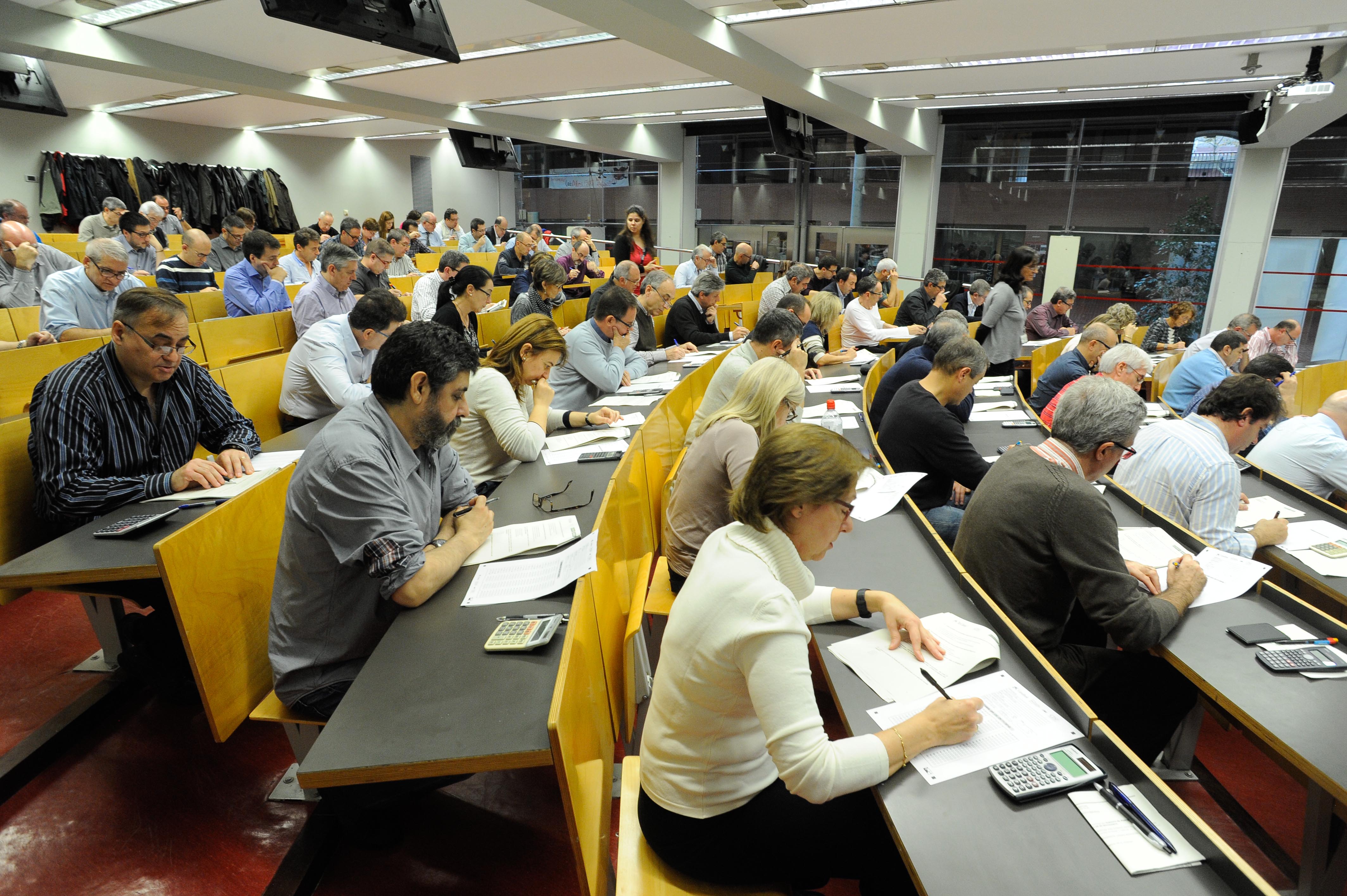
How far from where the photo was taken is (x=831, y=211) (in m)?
12.5

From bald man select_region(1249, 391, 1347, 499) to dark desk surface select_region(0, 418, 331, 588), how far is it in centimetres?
443

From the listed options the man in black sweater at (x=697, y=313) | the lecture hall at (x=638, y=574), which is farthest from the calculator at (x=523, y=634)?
the man in black sweater at (x=697, y=313)

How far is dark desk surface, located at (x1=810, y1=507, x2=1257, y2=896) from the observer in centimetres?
108

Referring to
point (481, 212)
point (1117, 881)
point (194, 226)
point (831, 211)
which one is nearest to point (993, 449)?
point (1117, 881)

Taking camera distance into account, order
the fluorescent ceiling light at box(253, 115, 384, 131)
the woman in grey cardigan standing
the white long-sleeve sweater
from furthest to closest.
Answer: the fluorescent ceiling light at box(253, 115, 384, 131)
the woman in grey cardigan standing
the white long-sleeve sweater

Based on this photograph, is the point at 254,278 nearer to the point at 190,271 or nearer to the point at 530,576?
the point at 190,271

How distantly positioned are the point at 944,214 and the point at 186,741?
1167 cm

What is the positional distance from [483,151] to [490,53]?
13.1ft

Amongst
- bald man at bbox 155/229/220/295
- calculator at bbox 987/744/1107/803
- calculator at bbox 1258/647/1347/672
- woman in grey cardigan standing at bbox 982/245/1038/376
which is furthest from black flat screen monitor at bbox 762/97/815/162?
calculator at bbox 987/744/1107/803

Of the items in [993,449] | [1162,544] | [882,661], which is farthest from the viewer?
[993,449]

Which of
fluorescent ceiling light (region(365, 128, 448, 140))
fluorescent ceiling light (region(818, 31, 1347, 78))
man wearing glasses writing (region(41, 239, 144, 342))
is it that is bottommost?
man wearing glasses writing (region(41, 239, 144, 342))

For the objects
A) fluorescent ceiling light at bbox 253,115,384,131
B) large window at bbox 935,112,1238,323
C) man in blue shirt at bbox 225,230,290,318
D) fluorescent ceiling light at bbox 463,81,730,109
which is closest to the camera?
man in blue shirt at bbox 225,230,290,318

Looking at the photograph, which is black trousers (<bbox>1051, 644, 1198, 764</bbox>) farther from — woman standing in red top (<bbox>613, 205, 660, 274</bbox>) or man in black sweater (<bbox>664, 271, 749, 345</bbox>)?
woman standing in red top (<bbox>613, 205, 660, 274</bbox>)

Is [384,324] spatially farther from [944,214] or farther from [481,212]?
[481,212]
